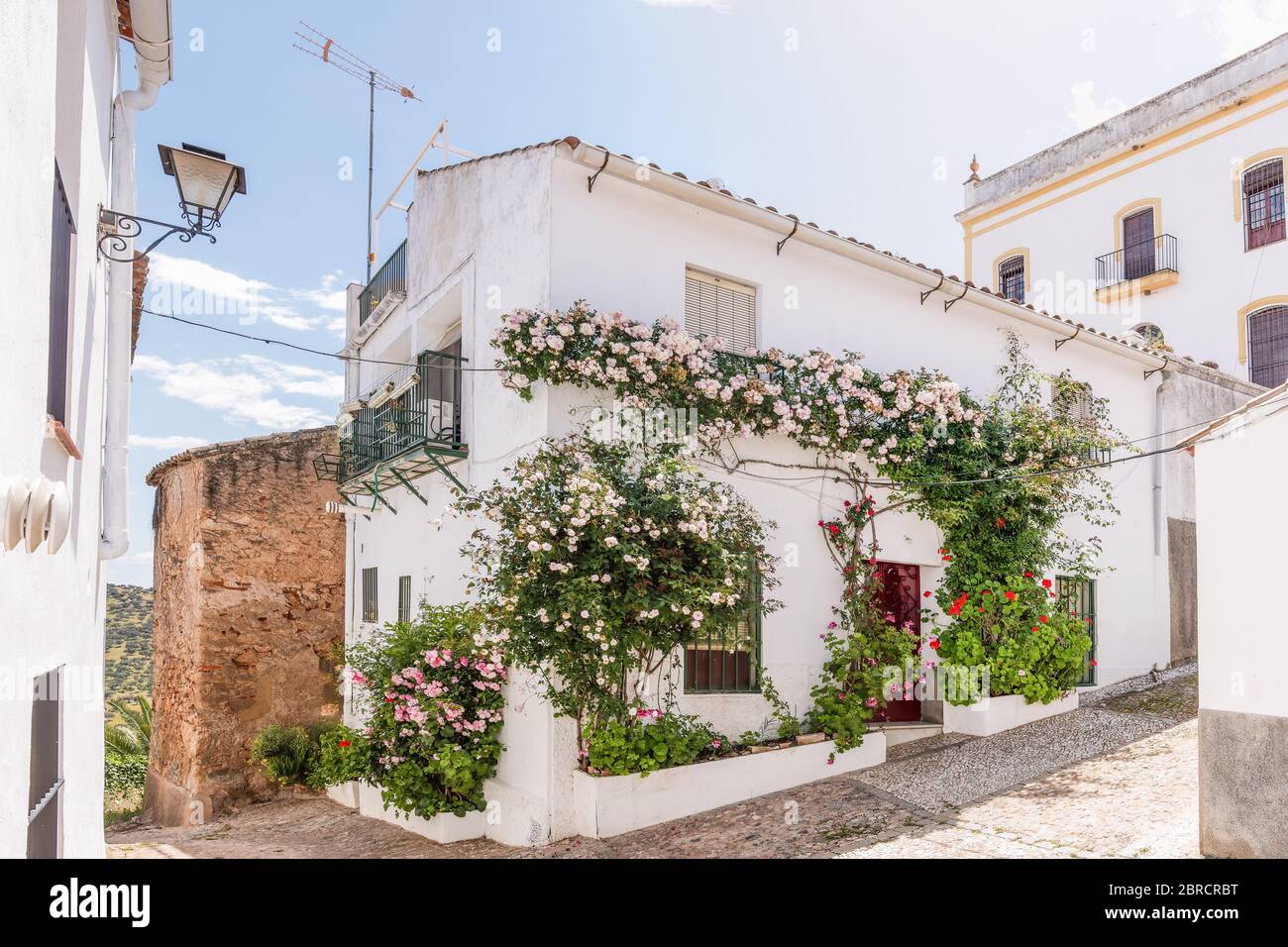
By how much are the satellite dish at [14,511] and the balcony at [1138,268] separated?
21414 millimetres

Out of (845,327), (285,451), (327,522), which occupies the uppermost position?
(845,327)

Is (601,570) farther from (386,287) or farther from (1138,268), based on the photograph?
(1138,268)

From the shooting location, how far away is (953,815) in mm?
7648

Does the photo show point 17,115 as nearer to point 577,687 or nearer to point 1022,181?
point 577,687

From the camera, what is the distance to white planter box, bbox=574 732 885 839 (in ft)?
26.3

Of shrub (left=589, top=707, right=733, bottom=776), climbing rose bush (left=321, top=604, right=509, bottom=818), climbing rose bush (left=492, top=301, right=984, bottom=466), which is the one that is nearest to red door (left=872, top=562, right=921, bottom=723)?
climbing rose bush (left=492, top=301, right=984, bottom=466)

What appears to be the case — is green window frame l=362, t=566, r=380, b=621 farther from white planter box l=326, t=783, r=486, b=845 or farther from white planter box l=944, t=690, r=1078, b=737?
white planter box l=944, t=690, r=1078, b=737

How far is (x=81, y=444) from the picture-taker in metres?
5.22

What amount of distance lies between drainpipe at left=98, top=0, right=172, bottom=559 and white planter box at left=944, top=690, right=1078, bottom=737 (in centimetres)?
914

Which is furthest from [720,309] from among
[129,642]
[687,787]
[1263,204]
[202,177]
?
[129,642]

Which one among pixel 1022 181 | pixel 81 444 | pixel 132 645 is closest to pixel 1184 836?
pixel 81 444
